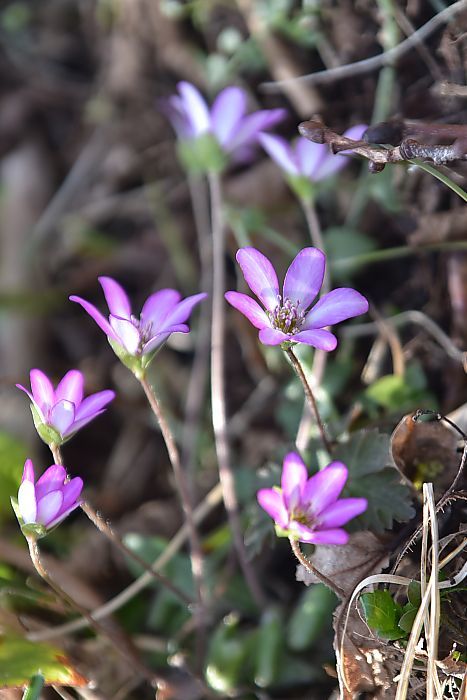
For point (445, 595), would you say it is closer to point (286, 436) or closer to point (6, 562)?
point (286, 436)

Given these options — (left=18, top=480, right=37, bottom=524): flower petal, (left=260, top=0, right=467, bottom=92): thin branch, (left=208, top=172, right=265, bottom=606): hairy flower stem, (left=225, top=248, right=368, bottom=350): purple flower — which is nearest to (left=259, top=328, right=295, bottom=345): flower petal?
(left=225, top=248, right=368, bottom=350): purple flower

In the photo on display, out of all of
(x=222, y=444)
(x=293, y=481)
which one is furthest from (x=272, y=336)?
(x=222, y=444)

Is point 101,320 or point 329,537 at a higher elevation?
point 101,320

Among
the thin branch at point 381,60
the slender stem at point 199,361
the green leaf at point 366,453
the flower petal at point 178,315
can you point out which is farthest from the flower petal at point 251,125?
the green leaf at point 366,453

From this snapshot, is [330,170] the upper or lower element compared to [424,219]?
upper

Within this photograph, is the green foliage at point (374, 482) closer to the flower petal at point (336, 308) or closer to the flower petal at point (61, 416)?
the flower petal at point (336, 308)

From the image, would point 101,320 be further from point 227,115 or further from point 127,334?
point 227,115

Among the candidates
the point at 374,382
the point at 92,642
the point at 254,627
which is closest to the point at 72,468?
the point at 92,642
